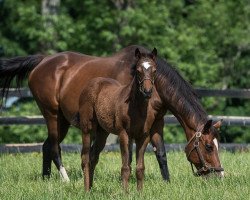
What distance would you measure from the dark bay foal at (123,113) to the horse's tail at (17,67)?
10.1 feet

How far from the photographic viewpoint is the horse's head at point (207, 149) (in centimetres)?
848

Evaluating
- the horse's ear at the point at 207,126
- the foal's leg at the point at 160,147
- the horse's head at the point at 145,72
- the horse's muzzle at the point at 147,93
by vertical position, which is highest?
the horse's head at the point at 145,72

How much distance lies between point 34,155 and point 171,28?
36.2 ft

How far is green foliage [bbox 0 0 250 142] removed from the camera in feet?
74.1

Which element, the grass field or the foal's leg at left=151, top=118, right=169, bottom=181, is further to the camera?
the foal's leg at left=151, top=118, right=169, bottom=181

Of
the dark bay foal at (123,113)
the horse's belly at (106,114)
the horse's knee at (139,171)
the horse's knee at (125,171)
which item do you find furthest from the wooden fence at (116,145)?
the horse's knee at (125,171)

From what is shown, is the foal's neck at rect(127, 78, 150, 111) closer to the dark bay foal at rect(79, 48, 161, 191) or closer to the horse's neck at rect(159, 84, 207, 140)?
the dark bay foal at rect(79, 48, 161, 191)

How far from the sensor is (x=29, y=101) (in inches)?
915

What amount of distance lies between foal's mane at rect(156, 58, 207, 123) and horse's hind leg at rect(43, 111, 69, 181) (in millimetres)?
2306

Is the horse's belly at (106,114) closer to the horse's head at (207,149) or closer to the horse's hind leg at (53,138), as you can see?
the horse's head at (207,149)

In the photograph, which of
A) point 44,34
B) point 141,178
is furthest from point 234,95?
point 44,34

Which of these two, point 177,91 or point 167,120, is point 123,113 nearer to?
point 177,91

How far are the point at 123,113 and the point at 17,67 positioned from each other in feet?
13.0

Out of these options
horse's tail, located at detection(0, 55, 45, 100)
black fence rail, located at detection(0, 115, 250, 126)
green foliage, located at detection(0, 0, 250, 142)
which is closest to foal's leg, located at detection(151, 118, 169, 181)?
horse's tail, located at detection(0, 55, 45, 100)
